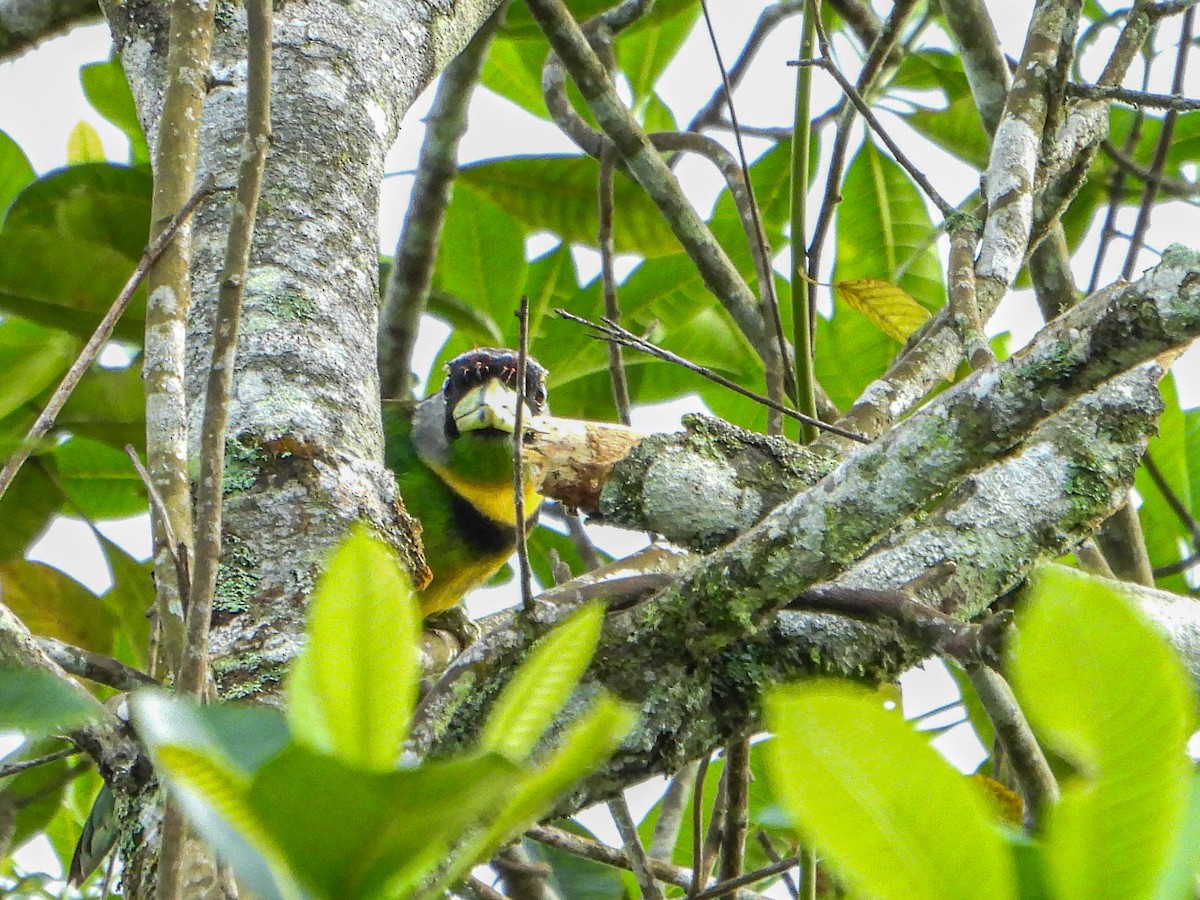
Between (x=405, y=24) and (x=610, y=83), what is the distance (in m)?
0.81

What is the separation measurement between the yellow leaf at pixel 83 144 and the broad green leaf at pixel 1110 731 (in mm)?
3542

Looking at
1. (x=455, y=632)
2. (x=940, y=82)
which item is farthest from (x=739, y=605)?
(x=940, y=82)

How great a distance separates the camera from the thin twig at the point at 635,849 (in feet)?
5.08

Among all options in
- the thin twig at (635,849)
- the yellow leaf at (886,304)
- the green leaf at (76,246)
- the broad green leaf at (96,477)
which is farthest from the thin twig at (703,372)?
the broad green leaf at (96,477)

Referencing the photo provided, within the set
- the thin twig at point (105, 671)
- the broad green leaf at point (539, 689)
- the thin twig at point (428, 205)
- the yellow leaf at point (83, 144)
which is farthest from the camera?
the yellow leaf at point (83, 144)

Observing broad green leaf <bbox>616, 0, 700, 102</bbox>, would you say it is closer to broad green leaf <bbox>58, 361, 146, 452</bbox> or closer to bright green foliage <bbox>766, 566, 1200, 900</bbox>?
broad green leaf <bbox>58, 361, 146, 452</bbox>

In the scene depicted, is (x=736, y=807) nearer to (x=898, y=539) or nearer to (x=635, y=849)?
(x=635, y=849)

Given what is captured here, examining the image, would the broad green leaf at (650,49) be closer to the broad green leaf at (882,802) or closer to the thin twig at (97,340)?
the thin twig at (97,340)

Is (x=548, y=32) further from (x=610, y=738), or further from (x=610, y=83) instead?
(x=610, y=738)

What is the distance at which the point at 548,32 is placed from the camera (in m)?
2.57

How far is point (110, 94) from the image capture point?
3.28 meters

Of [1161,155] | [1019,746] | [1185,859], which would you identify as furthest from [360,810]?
[1161,155]

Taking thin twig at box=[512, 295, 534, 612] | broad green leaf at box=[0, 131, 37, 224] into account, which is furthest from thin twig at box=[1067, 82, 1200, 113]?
broad green leaf at box=[0, 131, 37, 224]

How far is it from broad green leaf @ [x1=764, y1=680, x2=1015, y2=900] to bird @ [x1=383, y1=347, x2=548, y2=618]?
104 inches
